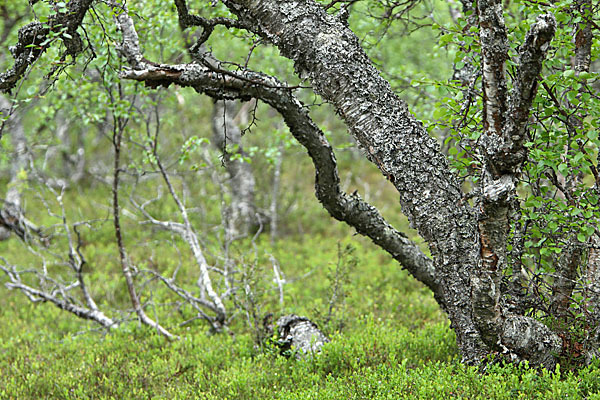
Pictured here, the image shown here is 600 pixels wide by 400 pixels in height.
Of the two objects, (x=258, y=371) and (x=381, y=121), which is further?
(x=258, y=371)

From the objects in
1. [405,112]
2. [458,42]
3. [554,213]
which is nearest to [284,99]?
[405,112]

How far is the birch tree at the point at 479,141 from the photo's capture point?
11.8ft

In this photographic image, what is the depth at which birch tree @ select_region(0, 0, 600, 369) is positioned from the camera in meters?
3.59

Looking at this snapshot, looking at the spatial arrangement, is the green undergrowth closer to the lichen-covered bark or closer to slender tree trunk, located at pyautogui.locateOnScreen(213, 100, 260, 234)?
the lichen-covered bark

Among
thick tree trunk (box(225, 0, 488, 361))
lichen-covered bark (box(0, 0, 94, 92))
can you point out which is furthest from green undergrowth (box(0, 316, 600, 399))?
lichen-covered bark (box(0, 0, 94, 92))

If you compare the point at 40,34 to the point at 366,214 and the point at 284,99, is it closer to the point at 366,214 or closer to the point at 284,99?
the point at 284,99

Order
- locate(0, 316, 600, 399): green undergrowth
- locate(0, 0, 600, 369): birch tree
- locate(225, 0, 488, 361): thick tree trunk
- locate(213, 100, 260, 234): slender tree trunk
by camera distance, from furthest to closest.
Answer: locate(213, 100, 260, 234): slender tree trunk, locate(0, 316, 600, 399): green undergrowth, locate(225, 0, 488, 361): thick tree trunk, locate(0, 0, 600, 369): birch tree

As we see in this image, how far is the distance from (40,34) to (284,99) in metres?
2.30

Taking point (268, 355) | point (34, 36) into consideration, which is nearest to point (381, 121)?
point (34, 36)

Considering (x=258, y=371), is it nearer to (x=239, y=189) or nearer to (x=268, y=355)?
(x=268, y=355)

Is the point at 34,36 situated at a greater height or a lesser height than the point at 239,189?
lesser

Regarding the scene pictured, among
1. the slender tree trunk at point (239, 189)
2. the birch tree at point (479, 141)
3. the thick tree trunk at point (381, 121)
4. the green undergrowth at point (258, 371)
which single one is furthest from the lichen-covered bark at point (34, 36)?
the slender tree trunk at point (239, 189)

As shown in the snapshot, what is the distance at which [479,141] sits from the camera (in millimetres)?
3691

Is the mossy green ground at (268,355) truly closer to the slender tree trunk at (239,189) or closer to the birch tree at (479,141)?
the birch tree at (479,141)
